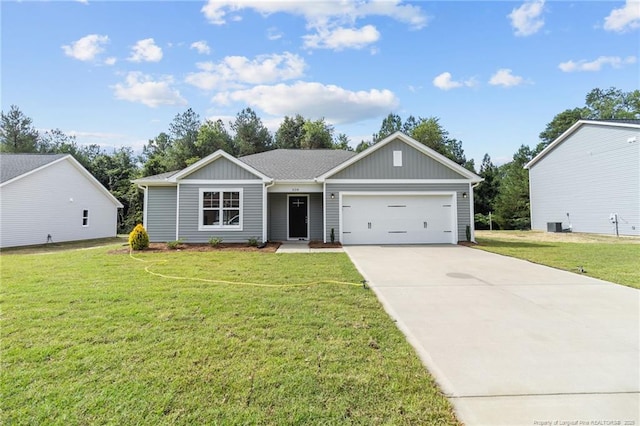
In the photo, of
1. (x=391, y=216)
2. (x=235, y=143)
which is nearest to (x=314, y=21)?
(x=391, y=216)

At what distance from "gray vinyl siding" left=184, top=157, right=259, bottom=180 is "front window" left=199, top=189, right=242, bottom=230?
61 cm

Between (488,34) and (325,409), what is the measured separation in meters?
14.3

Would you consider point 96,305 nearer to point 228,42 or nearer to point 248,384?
point 248,384

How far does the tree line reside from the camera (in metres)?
32.8

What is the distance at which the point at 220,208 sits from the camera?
13180 millimetres

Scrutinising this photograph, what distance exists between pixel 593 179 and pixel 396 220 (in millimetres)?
13501

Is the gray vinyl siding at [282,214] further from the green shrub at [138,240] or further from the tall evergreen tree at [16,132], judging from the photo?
the tall evergreen tree at [16,132]

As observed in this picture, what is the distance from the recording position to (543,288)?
585 cm

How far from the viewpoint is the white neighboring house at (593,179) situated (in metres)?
15.8

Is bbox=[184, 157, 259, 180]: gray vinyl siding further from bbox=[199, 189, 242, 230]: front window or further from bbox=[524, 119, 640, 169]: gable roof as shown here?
bbox=[524, 119, 640, 169]: gable roof

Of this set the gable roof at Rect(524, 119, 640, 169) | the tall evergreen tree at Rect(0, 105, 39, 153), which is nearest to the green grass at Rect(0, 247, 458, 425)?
the gable roof at Rect(524, 119, 640, 169)

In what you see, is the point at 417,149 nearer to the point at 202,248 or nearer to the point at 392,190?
the point at 392,190

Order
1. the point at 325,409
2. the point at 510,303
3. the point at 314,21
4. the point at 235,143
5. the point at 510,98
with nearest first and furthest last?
the point at 325,409
the point at 510,303
the point at 314,21
the point at 510,98
the point at 235,143

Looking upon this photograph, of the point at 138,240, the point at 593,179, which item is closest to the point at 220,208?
the point at 138,240
